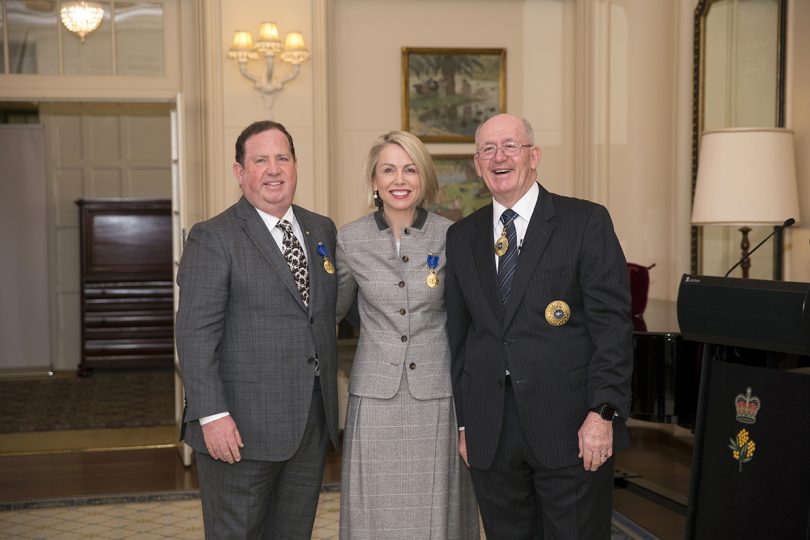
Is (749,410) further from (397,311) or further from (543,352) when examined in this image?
(397,311)

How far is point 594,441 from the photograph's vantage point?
275cm

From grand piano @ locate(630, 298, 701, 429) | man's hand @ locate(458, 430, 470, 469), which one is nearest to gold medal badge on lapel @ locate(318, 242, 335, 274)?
man's hand @ locate(458, 430, 470, 469)

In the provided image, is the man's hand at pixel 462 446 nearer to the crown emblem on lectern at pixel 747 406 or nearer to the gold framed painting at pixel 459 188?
the crown emblem on lectern at pixel 747 406

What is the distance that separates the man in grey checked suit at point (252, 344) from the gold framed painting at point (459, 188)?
388 centimetres

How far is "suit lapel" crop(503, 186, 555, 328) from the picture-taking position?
9.27 ft

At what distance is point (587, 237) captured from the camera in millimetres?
2801

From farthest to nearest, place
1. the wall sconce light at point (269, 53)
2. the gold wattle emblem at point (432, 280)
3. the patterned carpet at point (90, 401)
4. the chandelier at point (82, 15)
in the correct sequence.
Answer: the patterned carpet at point (90, 401) < the chandelier at point (82, 15) < the wall sconce light at point (269, 53) < the gold wattle emblem at point (432, 280)

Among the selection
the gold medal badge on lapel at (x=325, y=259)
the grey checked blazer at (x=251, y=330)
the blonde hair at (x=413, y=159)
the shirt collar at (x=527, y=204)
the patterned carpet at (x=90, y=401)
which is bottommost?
the patterned carpet at (x=90, y=401)

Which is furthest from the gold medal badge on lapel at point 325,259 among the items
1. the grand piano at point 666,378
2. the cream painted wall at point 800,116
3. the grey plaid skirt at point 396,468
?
the cream painted wall at point 800,116

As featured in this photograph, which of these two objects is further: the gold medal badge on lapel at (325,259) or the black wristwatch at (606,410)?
the gold medal badge on lapel at (325,259)

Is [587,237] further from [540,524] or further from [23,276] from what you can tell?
[23,276]

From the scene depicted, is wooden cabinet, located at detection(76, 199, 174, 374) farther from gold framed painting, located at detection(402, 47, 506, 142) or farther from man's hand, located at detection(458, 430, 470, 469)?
man's hand, located at detection(458, 430, 470, 469)

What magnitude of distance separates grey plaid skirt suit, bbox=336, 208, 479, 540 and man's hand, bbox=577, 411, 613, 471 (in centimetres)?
48

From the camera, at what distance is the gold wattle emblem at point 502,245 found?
2.92 meters
